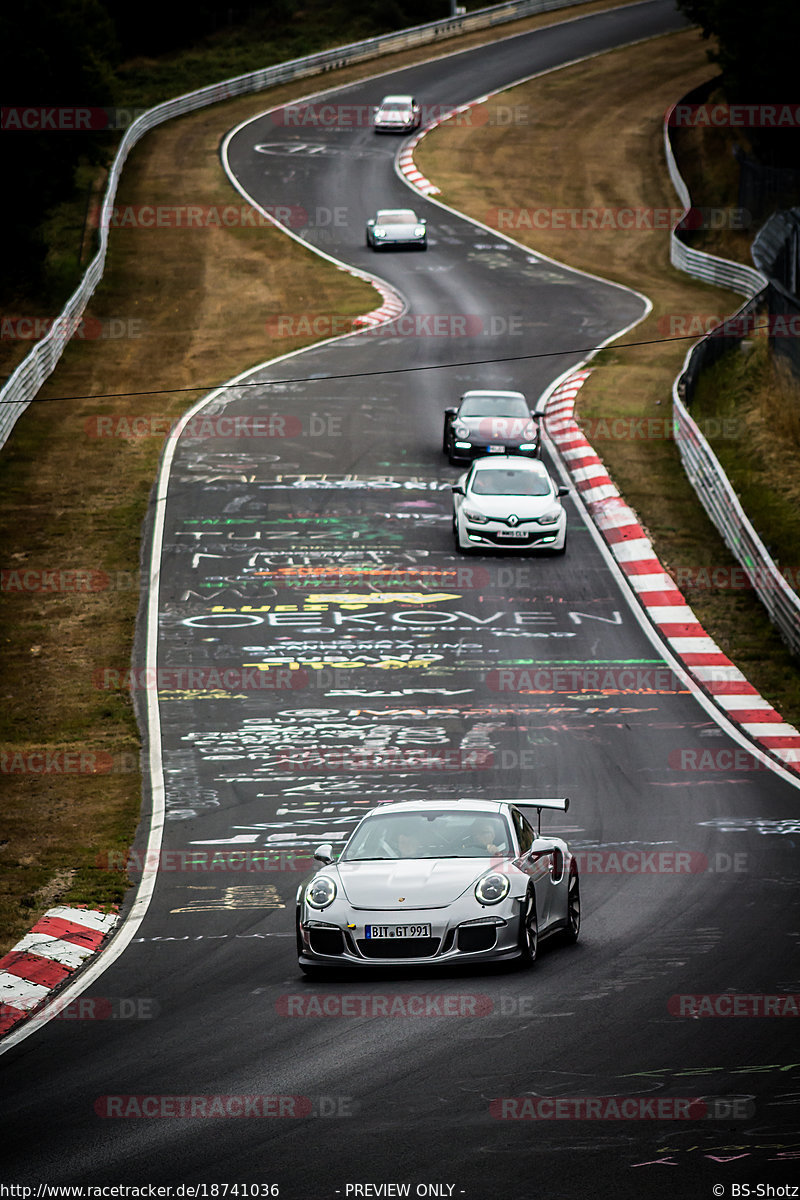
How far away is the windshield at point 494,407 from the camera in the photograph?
34.3 m

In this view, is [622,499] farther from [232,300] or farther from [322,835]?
[232,300]

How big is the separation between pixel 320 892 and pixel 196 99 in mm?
71414

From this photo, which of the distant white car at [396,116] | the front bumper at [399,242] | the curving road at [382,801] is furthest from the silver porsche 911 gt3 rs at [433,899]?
the distant white car at [396,116]

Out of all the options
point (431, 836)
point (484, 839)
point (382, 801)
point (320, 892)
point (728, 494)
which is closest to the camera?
point (320, 892)

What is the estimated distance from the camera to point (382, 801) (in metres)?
18.3

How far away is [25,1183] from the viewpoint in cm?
800

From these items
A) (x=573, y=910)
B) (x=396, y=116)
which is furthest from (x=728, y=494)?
(x=396, y=116)

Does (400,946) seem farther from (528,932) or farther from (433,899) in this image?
(528,932)

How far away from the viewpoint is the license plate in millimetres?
11547

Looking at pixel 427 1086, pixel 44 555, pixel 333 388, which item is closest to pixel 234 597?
pixel 44 555

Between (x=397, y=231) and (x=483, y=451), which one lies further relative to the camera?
(x=397, y=231)

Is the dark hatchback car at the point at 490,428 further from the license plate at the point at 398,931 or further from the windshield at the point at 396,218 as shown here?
the license plate at the point at 398,931

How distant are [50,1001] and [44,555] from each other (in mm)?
18157

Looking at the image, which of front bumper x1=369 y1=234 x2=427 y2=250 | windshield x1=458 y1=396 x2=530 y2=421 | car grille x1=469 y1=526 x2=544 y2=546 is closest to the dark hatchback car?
windshield x1=458 y1=396 x2=530 y2=421
